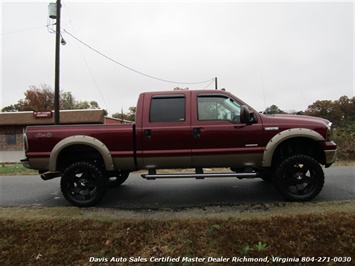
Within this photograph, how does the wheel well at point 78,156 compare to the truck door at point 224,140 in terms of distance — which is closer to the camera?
the truck door at point 224,140

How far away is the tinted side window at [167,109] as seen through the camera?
4.63m

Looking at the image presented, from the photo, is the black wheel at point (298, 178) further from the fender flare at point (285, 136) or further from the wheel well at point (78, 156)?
the wheel well at point (78, 156)

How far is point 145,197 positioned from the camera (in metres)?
5.36

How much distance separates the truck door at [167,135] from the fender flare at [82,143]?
2.17 feet

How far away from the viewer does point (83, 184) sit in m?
4.64

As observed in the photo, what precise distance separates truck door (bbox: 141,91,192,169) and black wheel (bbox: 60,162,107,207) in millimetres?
890

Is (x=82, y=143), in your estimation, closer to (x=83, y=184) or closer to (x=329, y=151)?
Answer: (x=83, y=184)

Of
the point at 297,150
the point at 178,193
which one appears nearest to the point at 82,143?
the point at 178,193

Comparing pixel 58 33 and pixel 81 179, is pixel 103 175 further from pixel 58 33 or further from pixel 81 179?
pixel 58 33

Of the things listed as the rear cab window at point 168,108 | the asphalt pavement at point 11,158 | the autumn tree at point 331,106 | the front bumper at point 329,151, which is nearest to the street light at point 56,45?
the asphalt pavement at point 11,158

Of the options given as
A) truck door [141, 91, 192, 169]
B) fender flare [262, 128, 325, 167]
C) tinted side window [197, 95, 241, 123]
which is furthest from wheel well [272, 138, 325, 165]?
truck door [141, 91, 192, 169]

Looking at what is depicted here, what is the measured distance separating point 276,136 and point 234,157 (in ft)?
2.67

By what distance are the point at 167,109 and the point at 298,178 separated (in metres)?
2.62

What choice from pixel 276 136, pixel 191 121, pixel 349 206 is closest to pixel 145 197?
pixel 191 121
